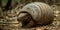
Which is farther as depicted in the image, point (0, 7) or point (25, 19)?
point (0, 7)

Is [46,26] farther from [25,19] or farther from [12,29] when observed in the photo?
[12,29]

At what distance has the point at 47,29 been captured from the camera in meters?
2.42

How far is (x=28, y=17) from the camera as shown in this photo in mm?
2506

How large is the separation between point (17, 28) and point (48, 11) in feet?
1.71

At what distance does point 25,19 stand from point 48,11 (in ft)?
1.24

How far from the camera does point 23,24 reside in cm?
258

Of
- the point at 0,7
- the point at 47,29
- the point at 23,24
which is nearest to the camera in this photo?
the point at 47,29

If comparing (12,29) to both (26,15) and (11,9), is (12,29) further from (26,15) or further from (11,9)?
(11,9)

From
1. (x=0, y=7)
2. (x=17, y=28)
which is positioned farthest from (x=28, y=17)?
(x=0, y=7)

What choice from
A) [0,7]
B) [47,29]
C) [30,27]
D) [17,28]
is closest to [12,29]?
[17,28]

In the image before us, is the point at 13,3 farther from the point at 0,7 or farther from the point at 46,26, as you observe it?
the point at 46,26

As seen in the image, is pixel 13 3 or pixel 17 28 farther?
pixel 13 3

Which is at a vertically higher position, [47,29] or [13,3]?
[13,3]

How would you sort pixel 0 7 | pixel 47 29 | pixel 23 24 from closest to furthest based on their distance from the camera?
pixel 47 29, pixel 23 24, pixel 0 7
